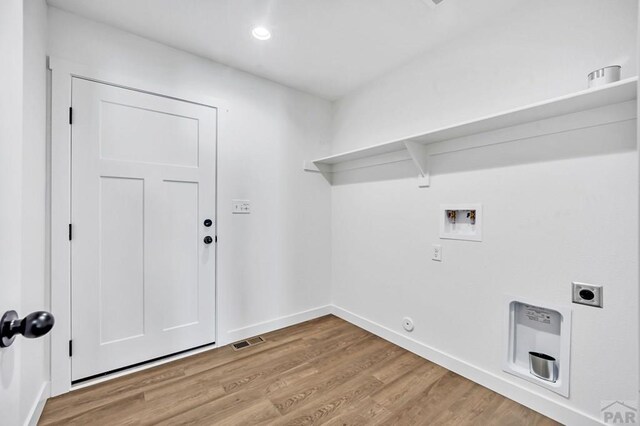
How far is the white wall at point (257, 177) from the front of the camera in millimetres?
2094

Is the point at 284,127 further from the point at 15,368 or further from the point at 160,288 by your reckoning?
the point at 15,368

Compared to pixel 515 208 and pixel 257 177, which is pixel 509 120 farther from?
pixel 257 177

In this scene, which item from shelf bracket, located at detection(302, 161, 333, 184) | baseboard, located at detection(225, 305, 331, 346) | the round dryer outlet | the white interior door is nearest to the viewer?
the white interior door

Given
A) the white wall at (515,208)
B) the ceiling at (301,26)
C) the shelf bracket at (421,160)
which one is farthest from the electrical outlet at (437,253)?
the ceiling at (301,26)

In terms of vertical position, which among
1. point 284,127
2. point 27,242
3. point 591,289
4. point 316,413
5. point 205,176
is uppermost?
point 284,127

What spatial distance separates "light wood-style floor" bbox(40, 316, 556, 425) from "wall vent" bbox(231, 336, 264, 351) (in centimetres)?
5

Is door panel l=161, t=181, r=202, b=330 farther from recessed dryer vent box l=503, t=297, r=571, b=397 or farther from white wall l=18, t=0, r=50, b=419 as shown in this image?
recessed dryer vent box l=503, t=297, r=571, b=397

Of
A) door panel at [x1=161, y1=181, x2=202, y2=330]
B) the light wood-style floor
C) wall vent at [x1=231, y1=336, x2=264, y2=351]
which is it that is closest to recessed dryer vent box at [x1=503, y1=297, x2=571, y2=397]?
the light wood-style floor

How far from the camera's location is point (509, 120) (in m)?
1.69

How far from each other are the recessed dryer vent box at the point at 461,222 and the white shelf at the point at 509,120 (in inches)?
13.5

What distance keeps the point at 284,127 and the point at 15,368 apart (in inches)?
99.8

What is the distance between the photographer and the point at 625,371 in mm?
1398

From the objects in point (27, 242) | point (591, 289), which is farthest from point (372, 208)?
point (27, 242)

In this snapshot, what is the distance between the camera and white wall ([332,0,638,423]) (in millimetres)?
1432
